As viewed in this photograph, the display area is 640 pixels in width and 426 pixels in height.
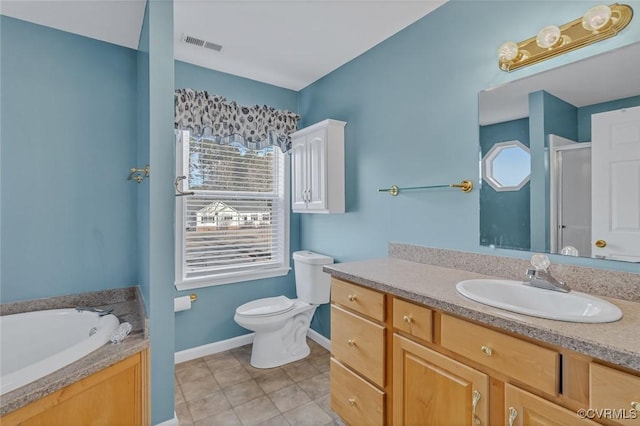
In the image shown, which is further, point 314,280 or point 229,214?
point 229,214

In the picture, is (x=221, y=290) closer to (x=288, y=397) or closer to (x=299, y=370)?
(x=299, y=370)

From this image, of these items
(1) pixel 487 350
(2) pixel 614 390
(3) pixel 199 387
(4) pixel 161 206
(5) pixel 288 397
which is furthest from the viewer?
(3) pixel 199 387

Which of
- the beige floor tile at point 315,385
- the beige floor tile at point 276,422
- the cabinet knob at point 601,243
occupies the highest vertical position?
the cabinet knob at point 601,243

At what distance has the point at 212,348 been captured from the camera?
271cm

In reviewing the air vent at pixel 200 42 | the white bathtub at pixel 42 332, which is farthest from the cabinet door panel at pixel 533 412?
the air vent at pixel 200 42

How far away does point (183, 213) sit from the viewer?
2.59m

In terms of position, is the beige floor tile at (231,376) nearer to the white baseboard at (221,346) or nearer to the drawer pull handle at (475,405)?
the white baseboard at (221,346)

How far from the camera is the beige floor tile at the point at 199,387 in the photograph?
2.11 m

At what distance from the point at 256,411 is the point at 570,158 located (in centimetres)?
222

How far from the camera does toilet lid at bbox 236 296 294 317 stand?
94.3 inches

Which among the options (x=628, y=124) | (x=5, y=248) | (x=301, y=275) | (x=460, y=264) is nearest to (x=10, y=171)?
(x=5, y=248)

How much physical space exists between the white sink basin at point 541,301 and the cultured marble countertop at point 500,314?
1.0 inches

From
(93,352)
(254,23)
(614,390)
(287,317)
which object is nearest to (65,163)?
(93,352)

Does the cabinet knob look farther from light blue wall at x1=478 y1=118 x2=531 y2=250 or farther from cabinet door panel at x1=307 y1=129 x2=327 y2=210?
cabinet door panel at x1=307 y1=129 x2=327 y2=210
